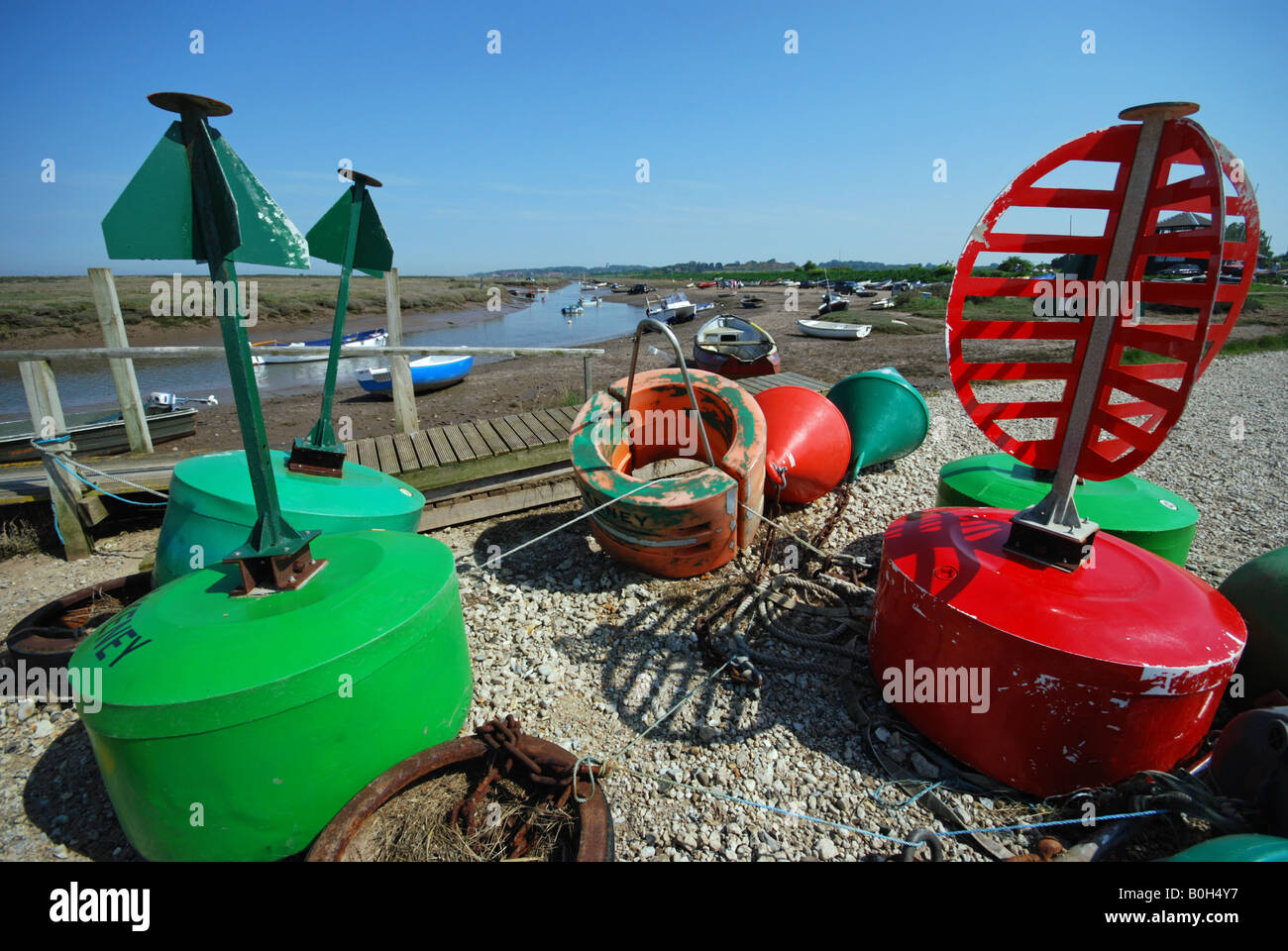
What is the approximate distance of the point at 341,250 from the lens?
3814mm

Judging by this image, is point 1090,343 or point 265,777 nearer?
point 265,777

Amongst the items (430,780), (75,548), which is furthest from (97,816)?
(75,548)

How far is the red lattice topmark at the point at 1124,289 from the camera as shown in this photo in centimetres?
219

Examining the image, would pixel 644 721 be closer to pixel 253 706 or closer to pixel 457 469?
pixel 253 706

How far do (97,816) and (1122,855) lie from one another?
496 centimetres

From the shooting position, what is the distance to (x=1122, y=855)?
2.58 meters

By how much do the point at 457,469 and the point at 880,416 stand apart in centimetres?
489

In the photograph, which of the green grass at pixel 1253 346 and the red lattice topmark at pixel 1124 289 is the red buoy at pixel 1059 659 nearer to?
the red lattice topmark at pixel 1124 289

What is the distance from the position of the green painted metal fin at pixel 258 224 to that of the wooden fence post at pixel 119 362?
4.96 meters

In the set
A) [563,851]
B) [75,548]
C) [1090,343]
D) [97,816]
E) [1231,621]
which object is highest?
[1090,343]

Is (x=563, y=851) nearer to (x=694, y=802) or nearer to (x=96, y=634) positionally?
(x=694, y=802)

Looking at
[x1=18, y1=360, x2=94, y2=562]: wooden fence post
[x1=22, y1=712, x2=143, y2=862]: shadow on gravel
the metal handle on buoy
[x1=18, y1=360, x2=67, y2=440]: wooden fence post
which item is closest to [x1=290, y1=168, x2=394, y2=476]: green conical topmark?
the metal handle on buoy

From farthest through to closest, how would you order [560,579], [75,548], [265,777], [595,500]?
[75,548] → [560,579] → [595,500] → [265,777]

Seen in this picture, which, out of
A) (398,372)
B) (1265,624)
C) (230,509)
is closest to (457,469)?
(398,372)
